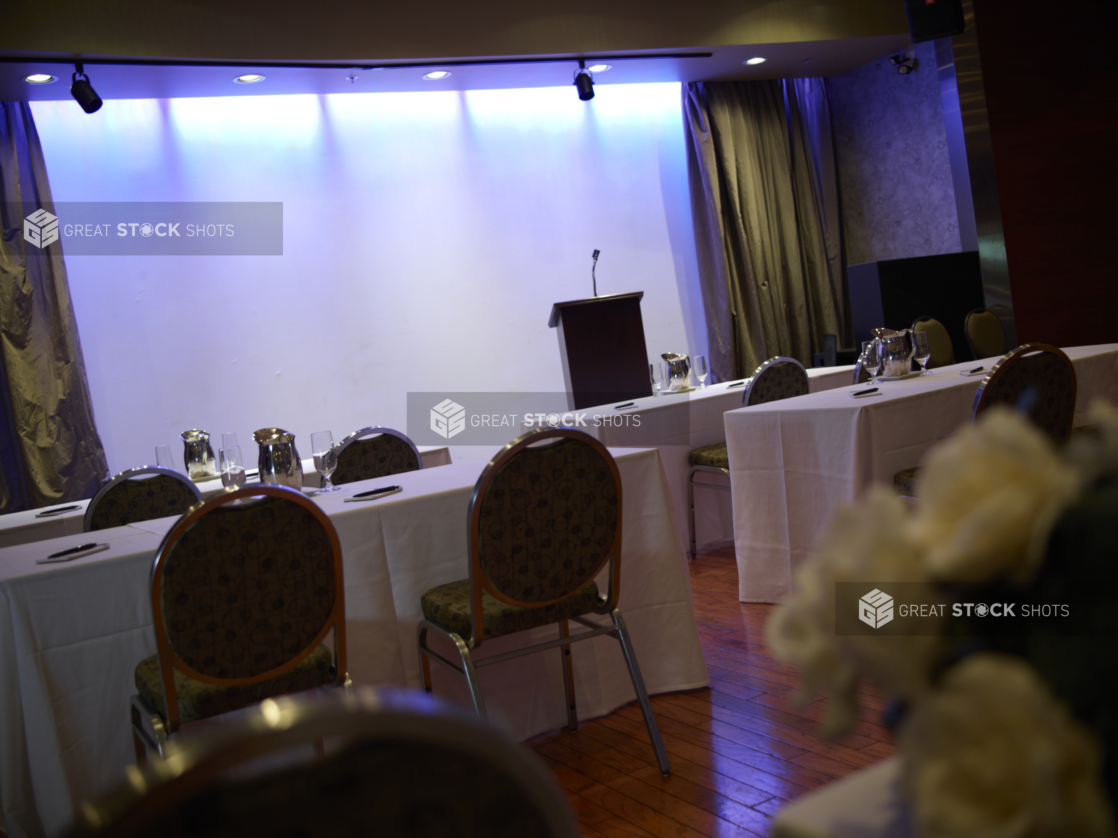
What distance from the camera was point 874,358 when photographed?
392cm

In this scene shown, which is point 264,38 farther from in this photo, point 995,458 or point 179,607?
point 995,458

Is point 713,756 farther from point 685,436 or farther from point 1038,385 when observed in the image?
point 685,436

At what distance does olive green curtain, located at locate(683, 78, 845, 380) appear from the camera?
7.16m

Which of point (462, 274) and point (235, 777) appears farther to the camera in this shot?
point (462, 274)

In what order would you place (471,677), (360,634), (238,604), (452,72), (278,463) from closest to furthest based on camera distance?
(238,604), (471,677), (360,634), (278,463), (452,72)

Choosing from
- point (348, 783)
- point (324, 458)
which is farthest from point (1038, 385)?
point (348, 783)

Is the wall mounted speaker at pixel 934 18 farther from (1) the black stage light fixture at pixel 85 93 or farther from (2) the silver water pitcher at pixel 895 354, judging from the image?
(1) the black stage light fixture at pixel 85 93

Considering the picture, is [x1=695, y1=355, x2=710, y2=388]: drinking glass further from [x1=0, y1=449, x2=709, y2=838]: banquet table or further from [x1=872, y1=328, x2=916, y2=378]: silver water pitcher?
[x1=0, y1=449, x2=709, y2=838]: banquet table

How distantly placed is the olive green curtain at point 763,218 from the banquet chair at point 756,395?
117 inches

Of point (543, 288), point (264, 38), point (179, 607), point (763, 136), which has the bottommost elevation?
point (179, 607)

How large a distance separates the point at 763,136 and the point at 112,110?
16.0 ft

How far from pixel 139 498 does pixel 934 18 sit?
496cm

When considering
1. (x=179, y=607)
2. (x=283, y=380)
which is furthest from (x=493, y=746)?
(x=283, y=380)

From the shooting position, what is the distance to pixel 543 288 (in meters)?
6.84
